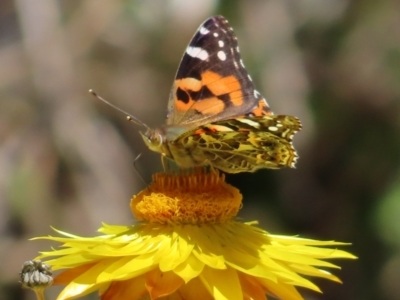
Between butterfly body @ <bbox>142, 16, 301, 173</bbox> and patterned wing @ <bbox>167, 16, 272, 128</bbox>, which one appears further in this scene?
patterned wing @ <bbox>167, 16, 272, 128</bbox>

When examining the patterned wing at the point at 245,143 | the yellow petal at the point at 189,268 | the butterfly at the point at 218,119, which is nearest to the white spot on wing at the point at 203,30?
the butterfly at the point at 218,119

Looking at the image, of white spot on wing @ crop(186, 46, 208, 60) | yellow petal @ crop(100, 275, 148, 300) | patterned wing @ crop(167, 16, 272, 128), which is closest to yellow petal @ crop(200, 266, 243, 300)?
yellow petal @ crop(100, 275, 148, 300)

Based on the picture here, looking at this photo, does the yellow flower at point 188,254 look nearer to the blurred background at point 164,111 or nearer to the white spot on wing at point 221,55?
the white spot on wing at point 221,55

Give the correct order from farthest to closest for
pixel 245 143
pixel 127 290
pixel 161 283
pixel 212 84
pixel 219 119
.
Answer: pixel 212 84 < pixel 219 119 < pixel 245 143 < pixel 127 290 < pixel 161 283

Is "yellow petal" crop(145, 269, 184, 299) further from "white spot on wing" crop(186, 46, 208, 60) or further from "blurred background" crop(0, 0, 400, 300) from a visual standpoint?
"blurred background" crop(0, 0, 400, 300)

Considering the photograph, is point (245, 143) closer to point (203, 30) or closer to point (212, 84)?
point (212, 84)

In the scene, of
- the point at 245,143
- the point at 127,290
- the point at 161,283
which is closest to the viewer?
the point at 161,283

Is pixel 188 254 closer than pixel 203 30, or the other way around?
pixel 188 254

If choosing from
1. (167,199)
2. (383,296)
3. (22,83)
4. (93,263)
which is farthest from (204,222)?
(383,296)

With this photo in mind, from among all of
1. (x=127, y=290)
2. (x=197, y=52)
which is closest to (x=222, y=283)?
(x=127, y=290)
